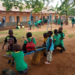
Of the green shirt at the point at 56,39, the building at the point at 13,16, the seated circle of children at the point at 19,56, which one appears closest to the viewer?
the seated circle of children at the point at 19,56

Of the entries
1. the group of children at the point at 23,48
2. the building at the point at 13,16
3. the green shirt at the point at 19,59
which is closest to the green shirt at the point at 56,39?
the group of children at the point at 23,48

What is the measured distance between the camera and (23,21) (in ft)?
69.9

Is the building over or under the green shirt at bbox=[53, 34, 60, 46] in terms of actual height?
over

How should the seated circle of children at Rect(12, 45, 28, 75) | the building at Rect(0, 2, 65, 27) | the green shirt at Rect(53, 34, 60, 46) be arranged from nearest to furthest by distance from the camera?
1. the seated circle of children at Rect(12, 45, 28, 75)
2. the green shirt at Rect(53, 34, 60, 46)
3. the building at Rect(0, 2, 65, 27)

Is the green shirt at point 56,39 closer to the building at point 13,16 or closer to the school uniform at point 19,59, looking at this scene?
the school uniform at point 19,59

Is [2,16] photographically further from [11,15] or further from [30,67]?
[30,67]

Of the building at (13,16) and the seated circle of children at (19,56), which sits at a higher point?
the building at (13,16)

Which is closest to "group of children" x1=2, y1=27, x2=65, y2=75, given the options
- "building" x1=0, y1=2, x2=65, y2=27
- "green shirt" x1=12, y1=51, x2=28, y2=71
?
"green shirt" x1=12, y1=51, x2=28, y2=71

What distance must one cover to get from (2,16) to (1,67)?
15.6m

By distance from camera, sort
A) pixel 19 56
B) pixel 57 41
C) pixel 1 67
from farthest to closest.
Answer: pixel 57 41, pixel 1 67, pixel 19 56

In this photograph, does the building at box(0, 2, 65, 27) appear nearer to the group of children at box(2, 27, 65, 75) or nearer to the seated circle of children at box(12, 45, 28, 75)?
the group of children at box(2, 27, 65, 75)

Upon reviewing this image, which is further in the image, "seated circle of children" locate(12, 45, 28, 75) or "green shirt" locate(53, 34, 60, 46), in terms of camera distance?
"green shirt" locate(53, 34, 60, 46)

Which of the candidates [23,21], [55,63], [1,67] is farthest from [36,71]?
[23,21]

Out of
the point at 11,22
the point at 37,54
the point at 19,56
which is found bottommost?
the point at 37,54
